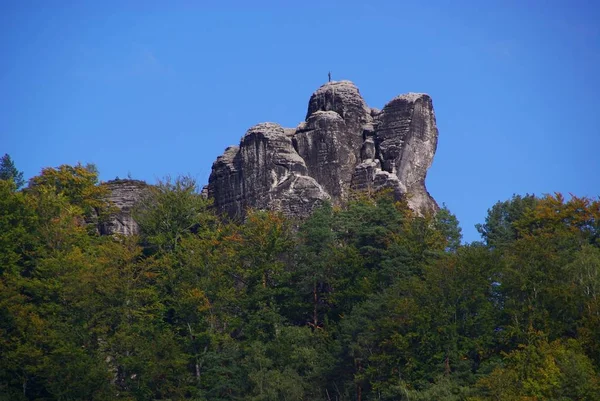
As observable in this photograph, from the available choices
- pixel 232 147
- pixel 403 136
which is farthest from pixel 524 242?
pixel 232 147

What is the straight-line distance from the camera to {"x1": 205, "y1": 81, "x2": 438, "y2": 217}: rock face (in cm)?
6794

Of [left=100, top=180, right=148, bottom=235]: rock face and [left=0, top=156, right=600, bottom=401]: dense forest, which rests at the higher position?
[left=100, top=180, right=148, bottom=235]: rock face

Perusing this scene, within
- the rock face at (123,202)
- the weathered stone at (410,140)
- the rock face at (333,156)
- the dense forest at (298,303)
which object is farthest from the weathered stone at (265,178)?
the weathered stone at (410,140)

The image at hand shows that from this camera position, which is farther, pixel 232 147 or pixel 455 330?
pixel 232 147

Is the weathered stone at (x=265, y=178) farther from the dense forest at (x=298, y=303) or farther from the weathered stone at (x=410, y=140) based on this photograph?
the weathered stone at (x=410, y=140)

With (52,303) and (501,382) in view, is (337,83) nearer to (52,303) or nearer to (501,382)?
(52,303)

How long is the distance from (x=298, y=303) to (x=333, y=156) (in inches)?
423

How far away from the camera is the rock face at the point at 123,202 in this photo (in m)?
68.7

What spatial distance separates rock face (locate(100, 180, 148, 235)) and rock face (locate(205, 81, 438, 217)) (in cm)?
312

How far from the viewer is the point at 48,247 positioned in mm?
62094

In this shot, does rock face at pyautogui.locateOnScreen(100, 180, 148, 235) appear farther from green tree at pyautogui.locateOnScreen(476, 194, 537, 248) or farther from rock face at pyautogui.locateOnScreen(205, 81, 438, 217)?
green tree at pyautogui.locateOnScreen(476, 194, 537, 248)

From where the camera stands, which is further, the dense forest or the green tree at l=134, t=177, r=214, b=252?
the green tree at l=134, t=177, r=214, b=252

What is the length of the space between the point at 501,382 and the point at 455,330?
4149 millimetres

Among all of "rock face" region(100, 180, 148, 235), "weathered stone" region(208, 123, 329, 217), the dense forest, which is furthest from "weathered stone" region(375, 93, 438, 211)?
"rock face" region(100, 180, 148, 235)
